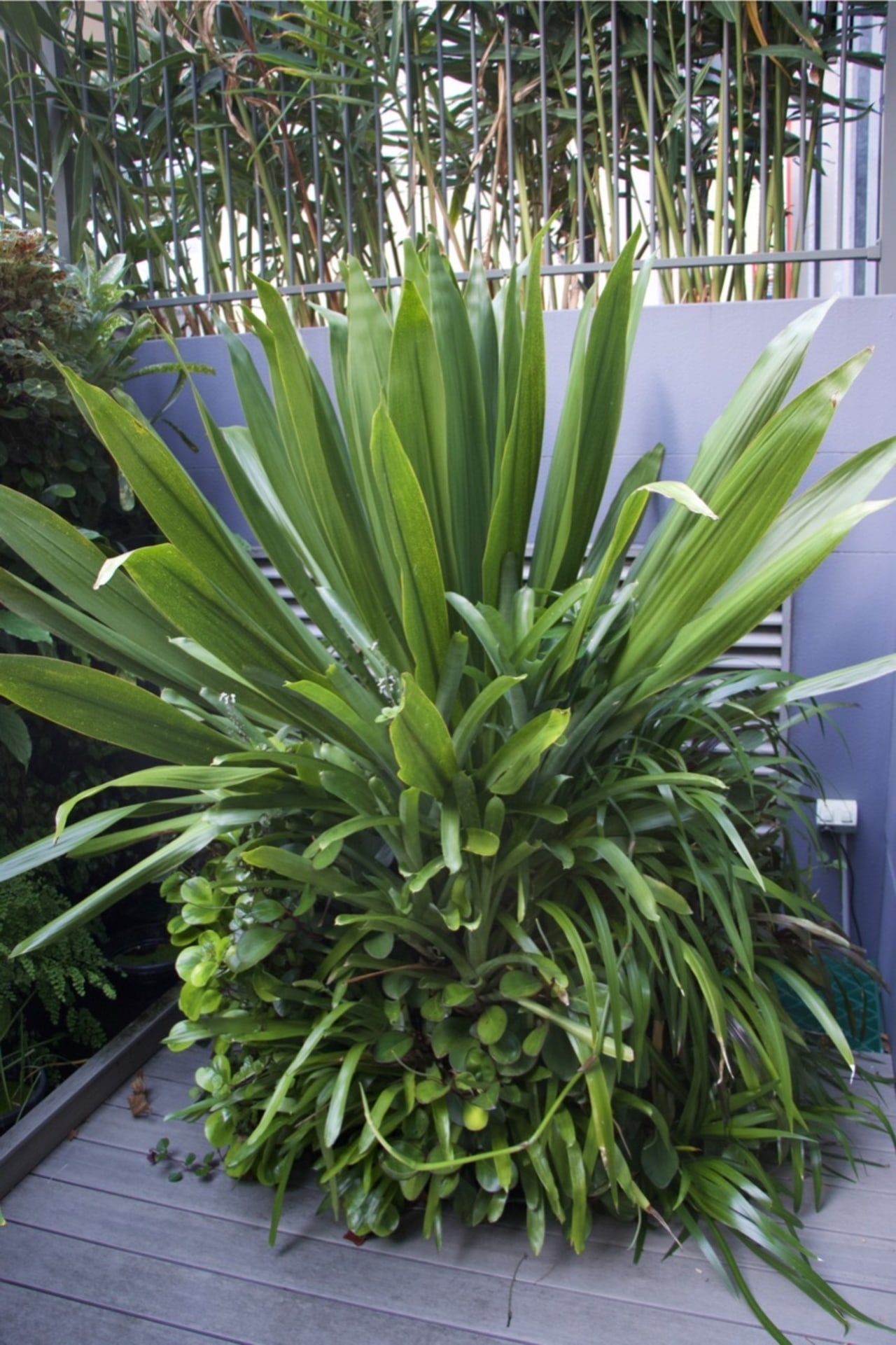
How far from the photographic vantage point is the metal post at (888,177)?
1816mm

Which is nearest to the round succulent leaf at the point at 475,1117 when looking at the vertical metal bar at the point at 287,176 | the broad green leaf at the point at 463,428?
the broad green leaf at the point at 463,428

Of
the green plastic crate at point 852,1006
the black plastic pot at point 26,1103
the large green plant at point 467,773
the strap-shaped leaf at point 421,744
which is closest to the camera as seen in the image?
the strap-shaped leaf at point 421,744

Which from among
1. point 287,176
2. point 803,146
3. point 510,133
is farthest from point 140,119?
point 803,146

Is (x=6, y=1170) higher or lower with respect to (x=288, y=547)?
lower

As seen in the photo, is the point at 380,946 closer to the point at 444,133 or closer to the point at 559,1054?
the point at 559,1054

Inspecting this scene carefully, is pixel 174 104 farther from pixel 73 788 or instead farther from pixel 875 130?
pixel 875 130

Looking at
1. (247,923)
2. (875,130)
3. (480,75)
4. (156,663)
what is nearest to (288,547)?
(156,663)

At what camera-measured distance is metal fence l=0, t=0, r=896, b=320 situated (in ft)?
6.32

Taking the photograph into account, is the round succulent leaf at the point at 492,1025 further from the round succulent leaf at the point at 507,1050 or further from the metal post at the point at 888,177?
the metal post at the point at 888,177

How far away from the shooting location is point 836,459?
6.08 feet

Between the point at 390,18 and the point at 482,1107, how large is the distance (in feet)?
7.19

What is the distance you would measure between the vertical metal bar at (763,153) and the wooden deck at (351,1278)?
1754 mm

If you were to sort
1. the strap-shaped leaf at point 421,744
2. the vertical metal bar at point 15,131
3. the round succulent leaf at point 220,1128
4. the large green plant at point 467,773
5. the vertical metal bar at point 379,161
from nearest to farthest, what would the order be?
the strap-shaped leaf at point 421,744 → the large green plant at point 467,773 → the round succulent leaf at point 220,1128 → the vertical metal bar at point 379,161 → the vertical metal bar at point 15,131

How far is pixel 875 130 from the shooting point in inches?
103
